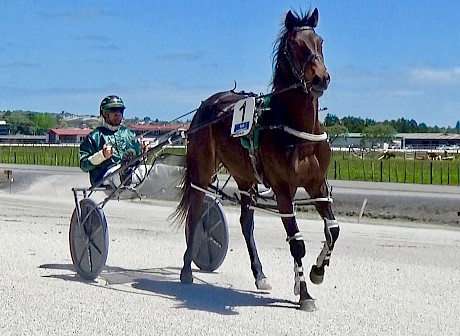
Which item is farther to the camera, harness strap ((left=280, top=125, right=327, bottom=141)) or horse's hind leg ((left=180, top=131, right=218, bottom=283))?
horse's hind leg ((left=180, top=131, right=218, bottom=283))

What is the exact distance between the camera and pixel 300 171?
7.64 meters

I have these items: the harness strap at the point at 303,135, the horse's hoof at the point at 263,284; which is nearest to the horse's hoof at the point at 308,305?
the horse's hoof at the point at 263,284

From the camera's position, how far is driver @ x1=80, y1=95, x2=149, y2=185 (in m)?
9.95

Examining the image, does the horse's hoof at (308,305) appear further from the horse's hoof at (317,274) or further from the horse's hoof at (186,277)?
the horse's hoof at (186,277)

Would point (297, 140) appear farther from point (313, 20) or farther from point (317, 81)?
point (313, 20)

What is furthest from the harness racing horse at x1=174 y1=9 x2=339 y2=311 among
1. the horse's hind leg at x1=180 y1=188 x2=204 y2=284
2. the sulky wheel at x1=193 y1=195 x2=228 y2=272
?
the sulky wheel at x1=193 y1=195 x2=228 y2=272

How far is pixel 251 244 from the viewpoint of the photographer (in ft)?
30.6

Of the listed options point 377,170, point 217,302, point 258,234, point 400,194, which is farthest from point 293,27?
point 377,170

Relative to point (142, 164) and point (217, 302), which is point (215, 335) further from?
point (142, 164)

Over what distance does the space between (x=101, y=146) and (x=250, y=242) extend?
2110mm

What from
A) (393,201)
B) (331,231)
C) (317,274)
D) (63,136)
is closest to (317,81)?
(331,231)

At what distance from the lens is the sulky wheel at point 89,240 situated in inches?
367

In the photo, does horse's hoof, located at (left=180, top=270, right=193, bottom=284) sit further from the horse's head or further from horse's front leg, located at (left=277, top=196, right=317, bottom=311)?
the horse's head

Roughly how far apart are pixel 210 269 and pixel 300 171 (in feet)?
9.26
